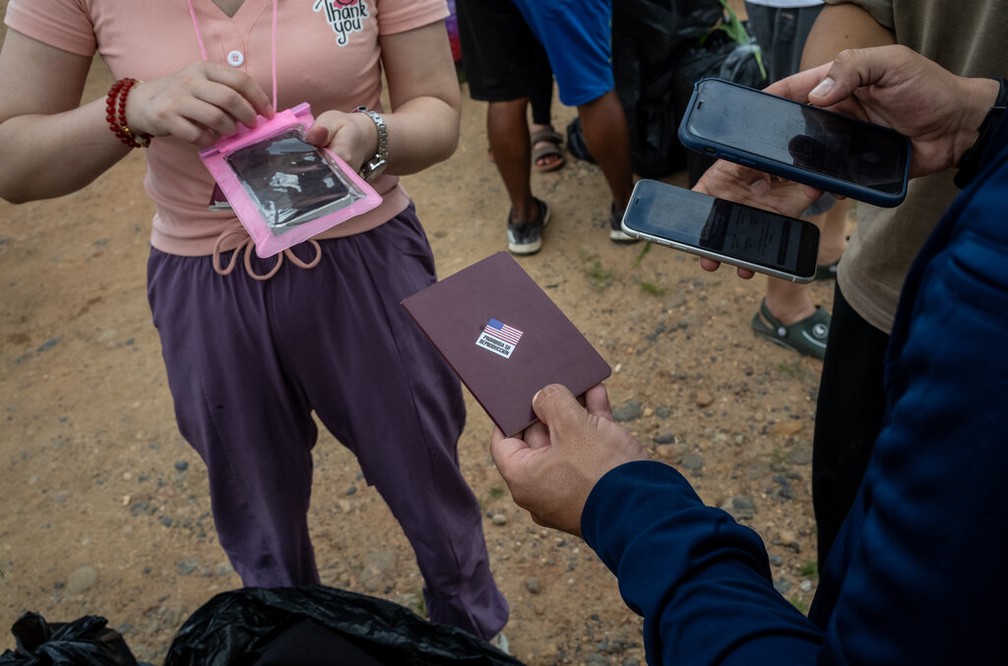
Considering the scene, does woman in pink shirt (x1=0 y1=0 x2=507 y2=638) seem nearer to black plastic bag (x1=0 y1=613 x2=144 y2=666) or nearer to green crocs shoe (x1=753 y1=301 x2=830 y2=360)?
black plastic bag (x1=0 y1=613 x2=144 y2=666)

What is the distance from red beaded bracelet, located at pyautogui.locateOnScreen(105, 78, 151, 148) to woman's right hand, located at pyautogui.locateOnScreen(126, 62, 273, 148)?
1cm

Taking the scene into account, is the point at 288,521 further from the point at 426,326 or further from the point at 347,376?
the point at 426,326

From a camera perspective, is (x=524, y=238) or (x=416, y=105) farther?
(x=524, y=238)

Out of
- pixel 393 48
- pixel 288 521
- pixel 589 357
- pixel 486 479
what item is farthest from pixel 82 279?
pixel 589 357

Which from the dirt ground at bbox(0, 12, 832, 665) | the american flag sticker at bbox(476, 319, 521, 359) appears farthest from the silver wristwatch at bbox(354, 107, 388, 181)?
the dirt ground at bbox(0, 12, 832, 665)

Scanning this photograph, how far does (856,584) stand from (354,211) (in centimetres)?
96

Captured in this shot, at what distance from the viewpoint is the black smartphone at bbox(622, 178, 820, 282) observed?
1.45 meters

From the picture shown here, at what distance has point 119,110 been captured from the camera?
1375mm

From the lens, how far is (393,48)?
5.18 ft

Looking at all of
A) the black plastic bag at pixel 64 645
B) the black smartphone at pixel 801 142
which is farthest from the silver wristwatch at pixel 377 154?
the black plastic bag at pixel 64 645

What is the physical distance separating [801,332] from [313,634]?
2.14 metres

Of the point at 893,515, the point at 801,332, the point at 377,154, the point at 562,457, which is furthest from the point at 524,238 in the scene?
the point at 893,515

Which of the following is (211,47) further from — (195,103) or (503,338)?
(503,338)

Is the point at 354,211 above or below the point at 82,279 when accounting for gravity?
above
